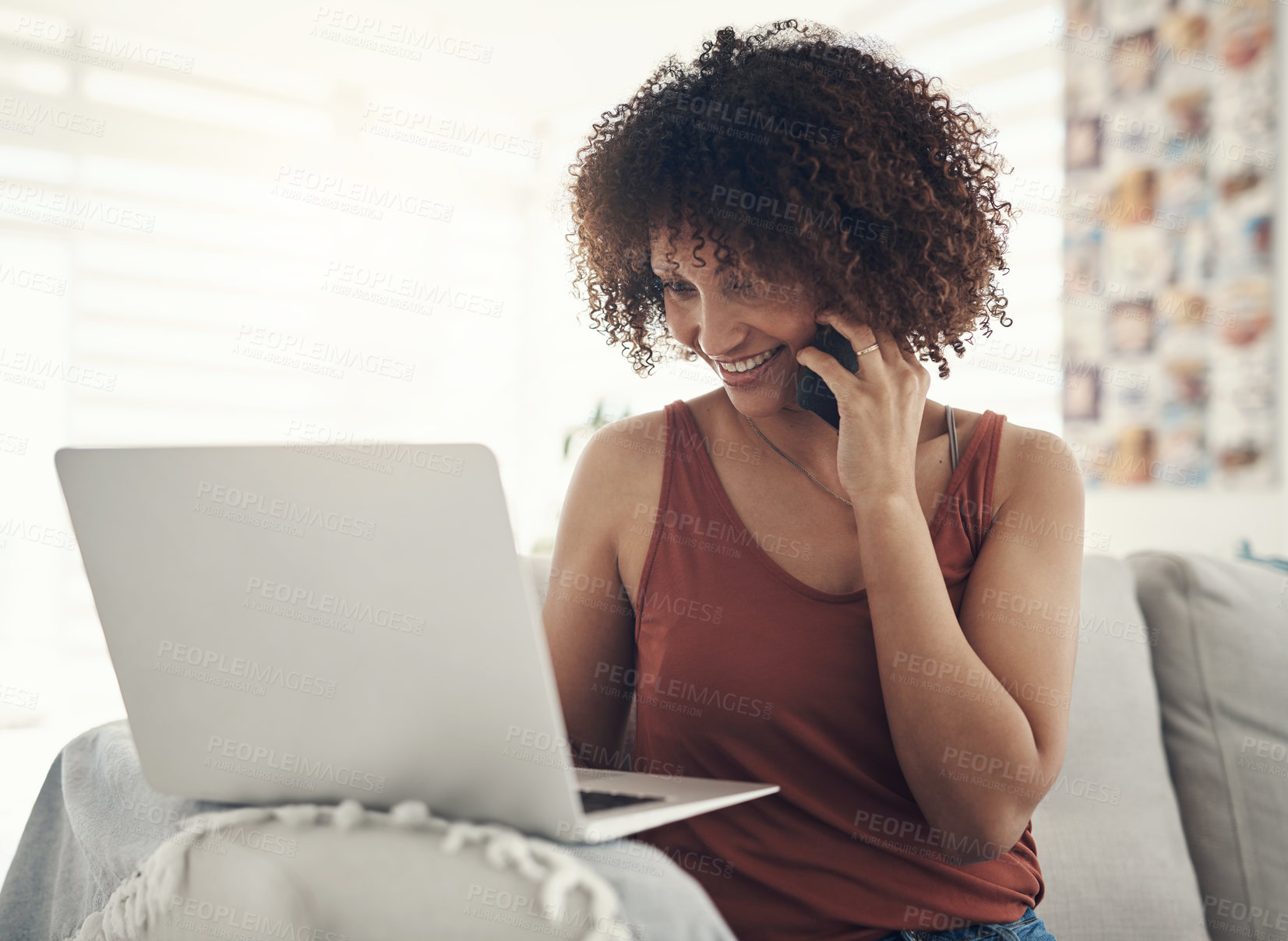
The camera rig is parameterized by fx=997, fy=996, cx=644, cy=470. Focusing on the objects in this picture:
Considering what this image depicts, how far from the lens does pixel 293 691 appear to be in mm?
556

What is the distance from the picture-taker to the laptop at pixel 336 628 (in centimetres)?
49

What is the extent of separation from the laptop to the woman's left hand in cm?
36

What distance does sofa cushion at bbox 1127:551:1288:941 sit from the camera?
122 cm

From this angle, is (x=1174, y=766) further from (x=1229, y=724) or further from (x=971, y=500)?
(x=971, y=500)

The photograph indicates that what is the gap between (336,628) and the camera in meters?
0.53

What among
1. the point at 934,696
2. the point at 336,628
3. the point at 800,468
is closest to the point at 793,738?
the point at 934,696

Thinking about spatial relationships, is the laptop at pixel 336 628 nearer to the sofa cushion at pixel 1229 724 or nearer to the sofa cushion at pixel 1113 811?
the sofa cushion at pixel 1113 811

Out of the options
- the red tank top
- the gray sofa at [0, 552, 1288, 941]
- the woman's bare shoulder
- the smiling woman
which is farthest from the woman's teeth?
the gray sofa at [0, 552, 1288, 941]

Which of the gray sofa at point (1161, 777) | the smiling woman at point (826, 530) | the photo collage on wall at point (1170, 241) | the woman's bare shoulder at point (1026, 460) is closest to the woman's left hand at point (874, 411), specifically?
the smiling woman at point (826, 530)

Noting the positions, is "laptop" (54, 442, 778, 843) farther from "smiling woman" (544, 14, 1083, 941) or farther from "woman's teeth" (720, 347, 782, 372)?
"woman's teeth" (720, 347, 782, 372)

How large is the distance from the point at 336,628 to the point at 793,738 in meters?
0.49

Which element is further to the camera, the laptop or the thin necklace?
the thin necklace

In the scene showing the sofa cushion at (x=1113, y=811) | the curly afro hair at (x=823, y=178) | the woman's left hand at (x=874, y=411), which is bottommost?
the sofa cushion at (x=1113, y=811)

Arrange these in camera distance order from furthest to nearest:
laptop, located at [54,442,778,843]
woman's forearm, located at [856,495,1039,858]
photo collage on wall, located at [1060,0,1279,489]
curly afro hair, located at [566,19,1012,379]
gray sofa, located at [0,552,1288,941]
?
1. photo collage on wall, located at [1060,0,1279,489]
2. gray sofa, located at [0,552,1288,941]
3. curly afro hair, located at [566,19,1012,379]
4. woman's forearm, located at [856,495,1039,858]
5. laptop, located at [54,442,778,843]
